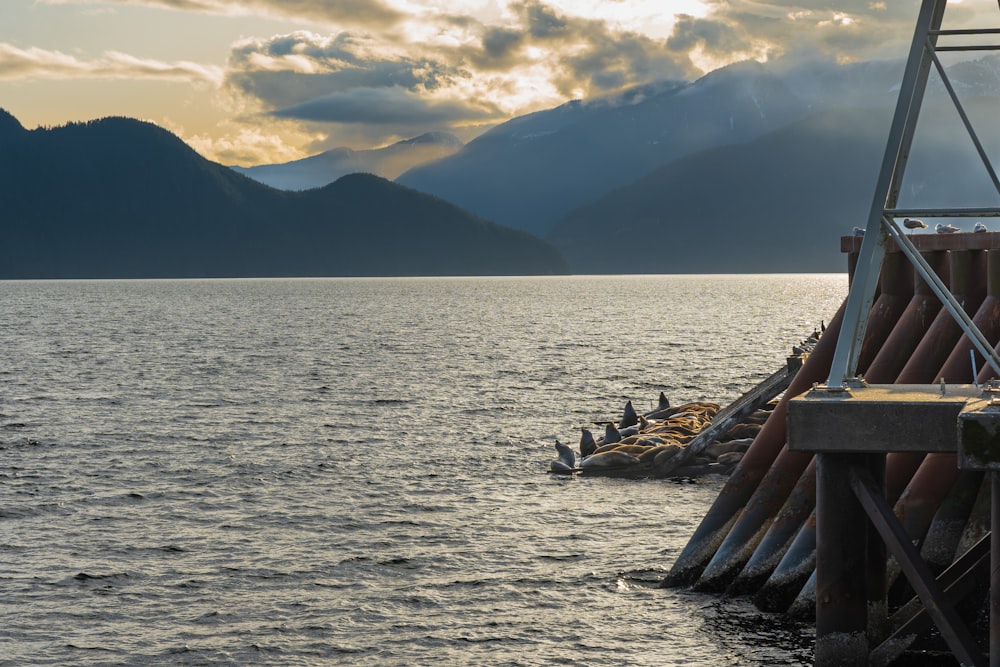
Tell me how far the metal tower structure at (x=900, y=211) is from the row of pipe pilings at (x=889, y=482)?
10.3 feet

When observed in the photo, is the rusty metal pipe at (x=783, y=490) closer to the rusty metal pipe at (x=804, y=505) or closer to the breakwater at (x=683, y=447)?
the rusty metal pipe at (x=804, y=505)

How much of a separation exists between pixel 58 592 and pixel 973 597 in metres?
13.6

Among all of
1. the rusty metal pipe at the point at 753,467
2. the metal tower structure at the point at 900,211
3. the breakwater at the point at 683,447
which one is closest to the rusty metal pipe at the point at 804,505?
the rusty metal pipe at the point at 753,467

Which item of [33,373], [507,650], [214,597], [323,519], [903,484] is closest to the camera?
Result: [903,484]

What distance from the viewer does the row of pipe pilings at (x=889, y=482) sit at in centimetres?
1383

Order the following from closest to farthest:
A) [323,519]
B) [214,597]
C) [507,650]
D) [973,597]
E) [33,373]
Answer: [973,597]
[507,650]
[214,597]
[323,519]
[33,373]

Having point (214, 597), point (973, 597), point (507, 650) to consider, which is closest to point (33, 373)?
point (214, 597)

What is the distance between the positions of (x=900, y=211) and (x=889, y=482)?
481 centimetres

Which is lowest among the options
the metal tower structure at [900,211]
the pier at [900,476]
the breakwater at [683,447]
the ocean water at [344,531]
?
the ocean water at [344,531]

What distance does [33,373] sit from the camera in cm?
6794

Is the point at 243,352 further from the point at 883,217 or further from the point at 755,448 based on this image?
the point at 883,217

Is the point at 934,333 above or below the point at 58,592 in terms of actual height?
above

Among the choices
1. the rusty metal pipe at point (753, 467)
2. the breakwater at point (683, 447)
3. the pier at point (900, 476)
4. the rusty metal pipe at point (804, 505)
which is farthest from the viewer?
the breakwater at point (683, 447)

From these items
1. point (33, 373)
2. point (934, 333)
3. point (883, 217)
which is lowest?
point (33, 373)
